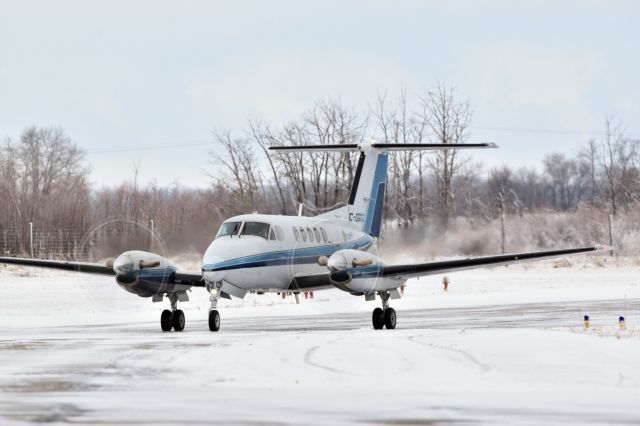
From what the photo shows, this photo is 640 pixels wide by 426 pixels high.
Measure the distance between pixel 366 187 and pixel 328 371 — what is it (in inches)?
631

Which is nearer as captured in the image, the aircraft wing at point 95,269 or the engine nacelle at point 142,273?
the engine nacelle at point 142,273

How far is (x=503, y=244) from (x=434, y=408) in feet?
115

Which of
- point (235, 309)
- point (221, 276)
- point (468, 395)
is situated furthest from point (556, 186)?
point (468, 395)

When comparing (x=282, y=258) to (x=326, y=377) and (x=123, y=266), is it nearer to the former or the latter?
(x=123, y=266)

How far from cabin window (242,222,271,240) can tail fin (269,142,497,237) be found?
4.64m

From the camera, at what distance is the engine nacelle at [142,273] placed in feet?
79.4

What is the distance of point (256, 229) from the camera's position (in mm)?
24578

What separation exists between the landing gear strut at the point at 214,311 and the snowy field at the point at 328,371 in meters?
0.32

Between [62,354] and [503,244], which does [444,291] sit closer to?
[503,244]

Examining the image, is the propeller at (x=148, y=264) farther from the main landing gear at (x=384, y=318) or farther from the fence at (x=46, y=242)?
the fence at (x=46, y=242)

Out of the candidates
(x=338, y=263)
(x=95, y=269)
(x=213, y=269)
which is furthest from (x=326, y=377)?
(x=95, y=269)

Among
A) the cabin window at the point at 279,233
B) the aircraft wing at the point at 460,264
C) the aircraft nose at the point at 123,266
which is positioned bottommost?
the aircraft wing at the point at 460,264

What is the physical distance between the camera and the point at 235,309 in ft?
114

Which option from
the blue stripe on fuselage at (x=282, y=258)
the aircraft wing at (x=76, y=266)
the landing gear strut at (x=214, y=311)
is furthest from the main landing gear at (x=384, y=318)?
the aircraft wing at (x=76, y=266)
